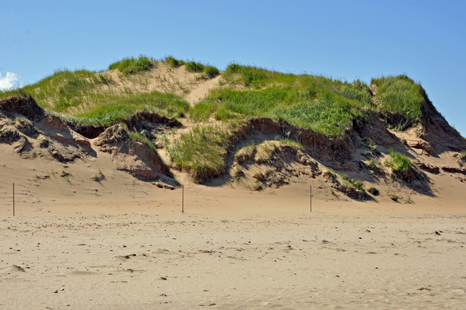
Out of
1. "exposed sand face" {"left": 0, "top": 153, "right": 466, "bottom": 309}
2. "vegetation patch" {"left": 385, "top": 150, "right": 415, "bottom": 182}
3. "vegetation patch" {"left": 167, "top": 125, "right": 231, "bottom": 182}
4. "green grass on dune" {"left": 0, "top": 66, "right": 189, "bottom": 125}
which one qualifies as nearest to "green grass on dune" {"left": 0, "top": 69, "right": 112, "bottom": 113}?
"green grass on dune" {"left": 0, "top": 66, "right": 189, "bottom": 125}

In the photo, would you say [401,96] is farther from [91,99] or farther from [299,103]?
[91,99]

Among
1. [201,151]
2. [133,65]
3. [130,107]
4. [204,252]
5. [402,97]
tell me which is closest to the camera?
[204,252]

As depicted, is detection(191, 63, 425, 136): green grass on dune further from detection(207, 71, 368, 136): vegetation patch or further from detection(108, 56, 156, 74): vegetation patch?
detection(108, 56, 156, 74): vegetation patch

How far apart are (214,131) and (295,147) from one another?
3295mm

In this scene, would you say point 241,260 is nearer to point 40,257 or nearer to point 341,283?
point 341,283

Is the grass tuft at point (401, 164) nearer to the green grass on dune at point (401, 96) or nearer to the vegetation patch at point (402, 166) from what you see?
the vegetation patch at point (402, 166)

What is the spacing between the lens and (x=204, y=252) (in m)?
6.97

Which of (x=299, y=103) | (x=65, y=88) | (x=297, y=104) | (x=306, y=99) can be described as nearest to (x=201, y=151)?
(x=297, y=104)

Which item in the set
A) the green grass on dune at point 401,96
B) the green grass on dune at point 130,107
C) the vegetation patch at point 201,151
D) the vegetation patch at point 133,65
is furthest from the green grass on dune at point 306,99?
the vegetation patch at point 133,65

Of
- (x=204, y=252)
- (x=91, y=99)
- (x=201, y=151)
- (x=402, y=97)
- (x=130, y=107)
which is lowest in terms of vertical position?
(x=204, y=252)

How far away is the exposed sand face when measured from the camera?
4816mm

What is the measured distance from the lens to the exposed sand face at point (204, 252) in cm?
482

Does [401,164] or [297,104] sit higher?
[297,104]

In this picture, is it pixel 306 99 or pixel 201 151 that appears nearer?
pixel 201 151
